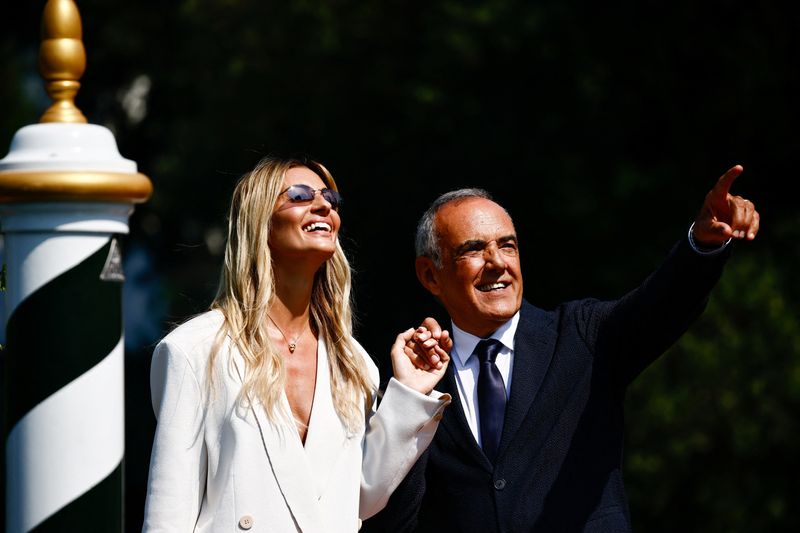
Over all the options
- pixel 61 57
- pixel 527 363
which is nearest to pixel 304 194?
pixel 527 363

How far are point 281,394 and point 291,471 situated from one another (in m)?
0.24

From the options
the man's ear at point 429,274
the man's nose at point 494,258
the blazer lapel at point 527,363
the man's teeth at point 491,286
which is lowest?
the blazer lapel at point 527,363

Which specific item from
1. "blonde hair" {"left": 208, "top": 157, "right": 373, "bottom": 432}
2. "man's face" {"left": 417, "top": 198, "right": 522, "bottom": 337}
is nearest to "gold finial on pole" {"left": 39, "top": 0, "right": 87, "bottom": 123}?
"blonde hair" {"left": 208, "top": 157, "right": 373, "bottom": 432}

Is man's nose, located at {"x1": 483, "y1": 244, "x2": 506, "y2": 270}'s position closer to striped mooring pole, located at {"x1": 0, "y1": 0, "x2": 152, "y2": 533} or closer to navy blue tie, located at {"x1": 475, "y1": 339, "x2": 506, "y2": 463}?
navy blue tie, located at {"x1": 475, "y1": 339, "x2": 506, "y2": 463}

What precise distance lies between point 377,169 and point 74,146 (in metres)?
11.7

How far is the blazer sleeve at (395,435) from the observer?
415cm

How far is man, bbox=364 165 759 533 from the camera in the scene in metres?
4.16

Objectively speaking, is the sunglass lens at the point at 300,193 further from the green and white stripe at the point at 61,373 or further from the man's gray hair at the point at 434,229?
the green and white stripe at the point at 61,373

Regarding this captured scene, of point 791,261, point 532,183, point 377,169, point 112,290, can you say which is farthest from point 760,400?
point 112,290

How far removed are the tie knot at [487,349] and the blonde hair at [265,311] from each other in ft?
1.26

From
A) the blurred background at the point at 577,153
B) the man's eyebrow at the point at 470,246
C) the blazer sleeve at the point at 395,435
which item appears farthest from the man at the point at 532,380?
the blurred background at the point at 577,153

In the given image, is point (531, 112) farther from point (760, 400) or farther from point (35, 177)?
point (35, 177)

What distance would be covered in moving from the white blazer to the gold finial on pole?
3.64ft

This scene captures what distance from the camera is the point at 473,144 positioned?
45.7 feet
